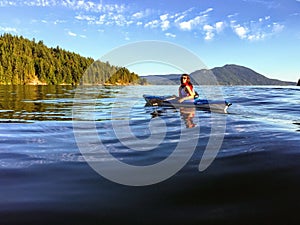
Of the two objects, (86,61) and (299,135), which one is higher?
(86,61)

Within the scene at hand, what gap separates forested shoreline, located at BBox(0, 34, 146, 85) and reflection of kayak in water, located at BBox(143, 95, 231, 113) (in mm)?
97968

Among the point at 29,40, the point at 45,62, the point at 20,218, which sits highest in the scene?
the point at 29,40

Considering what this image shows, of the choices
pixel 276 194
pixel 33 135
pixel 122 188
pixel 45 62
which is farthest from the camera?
pixel 45 62

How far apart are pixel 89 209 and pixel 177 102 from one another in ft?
46.1

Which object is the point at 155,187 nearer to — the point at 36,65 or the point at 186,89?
the point at 186,89

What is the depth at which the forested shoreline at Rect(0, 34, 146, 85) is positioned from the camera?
130 m

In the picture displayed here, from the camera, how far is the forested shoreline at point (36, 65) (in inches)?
5128

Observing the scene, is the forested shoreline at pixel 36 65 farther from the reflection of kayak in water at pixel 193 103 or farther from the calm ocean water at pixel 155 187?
the calm ocean water at pixel 155 187

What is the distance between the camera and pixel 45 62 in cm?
15050

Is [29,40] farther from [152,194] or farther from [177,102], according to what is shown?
[152,194]

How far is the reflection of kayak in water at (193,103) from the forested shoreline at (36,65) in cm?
9797

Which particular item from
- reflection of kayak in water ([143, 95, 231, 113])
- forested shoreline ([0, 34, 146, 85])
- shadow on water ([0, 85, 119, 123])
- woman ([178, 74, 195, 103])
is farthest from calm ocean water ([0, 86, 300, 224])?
forested shoreline ([0, 34, 146, 85])

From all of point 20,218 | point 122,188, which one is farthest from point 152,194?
point 20,218

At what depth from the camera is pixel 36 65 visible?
148 metres
